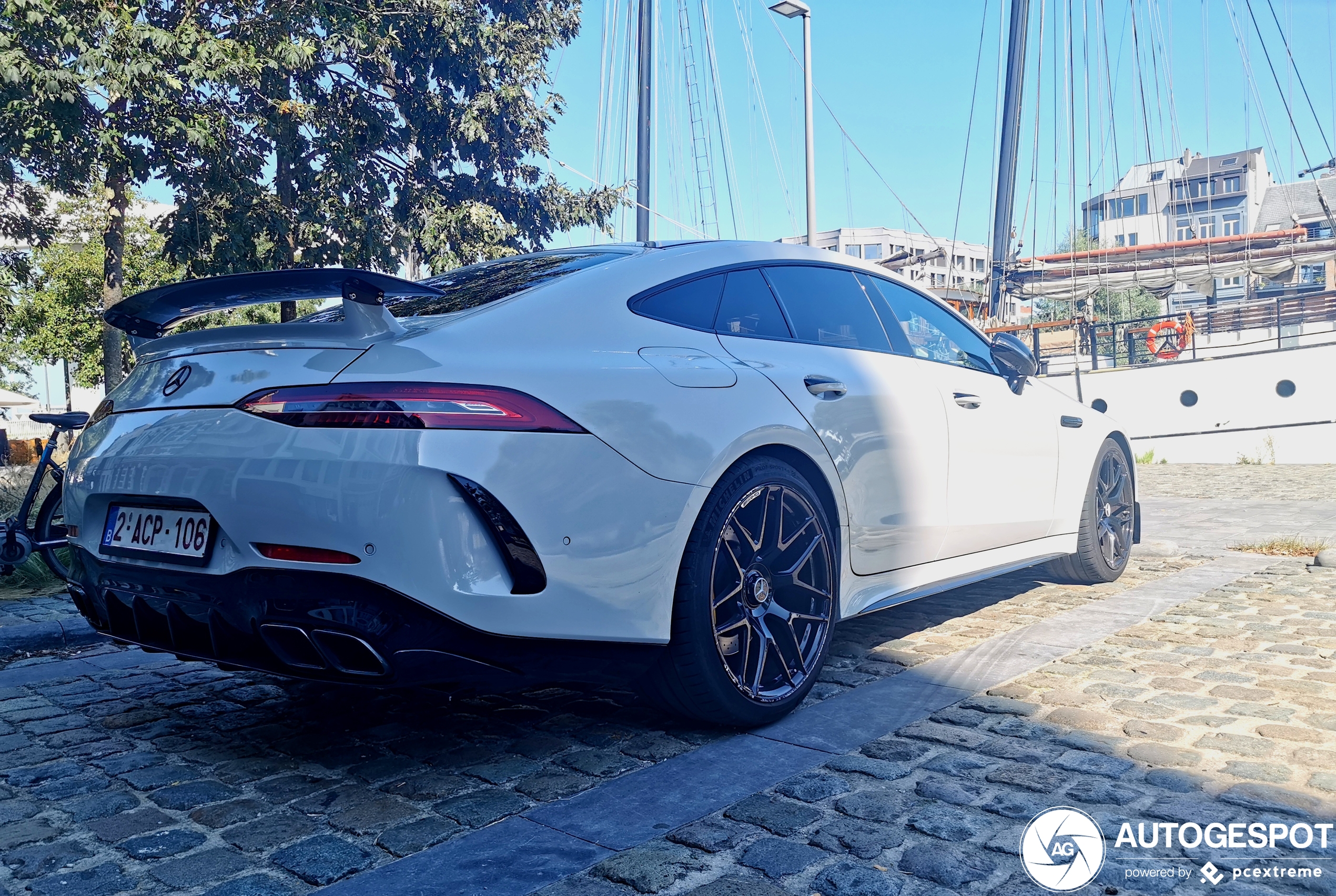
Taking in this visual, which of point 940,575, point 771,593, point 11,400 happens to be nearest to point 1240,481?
point 940,575

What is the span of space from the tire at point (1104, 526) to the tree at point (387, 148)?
10327mm

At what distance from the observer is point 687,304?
325cm

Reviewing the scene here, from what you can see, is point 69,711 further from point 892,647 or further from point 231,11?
point 231,11

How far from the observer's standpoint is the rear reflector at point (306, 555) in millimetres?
2480

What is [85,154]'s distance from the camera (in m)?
11.7

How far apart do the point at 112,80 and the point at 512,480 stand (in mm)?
10694

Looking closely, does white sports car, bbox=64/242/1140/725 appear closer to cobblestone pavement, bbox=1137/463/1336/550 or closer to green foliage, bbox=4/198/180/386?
cobblestone pavement, bbox=1137/463/1336/550

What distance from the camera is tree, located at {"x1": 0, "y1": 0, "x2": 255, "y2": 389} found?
34.9ft

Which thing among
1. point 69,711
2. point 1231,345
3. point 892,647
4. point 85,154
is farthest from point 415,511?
point 1231,345

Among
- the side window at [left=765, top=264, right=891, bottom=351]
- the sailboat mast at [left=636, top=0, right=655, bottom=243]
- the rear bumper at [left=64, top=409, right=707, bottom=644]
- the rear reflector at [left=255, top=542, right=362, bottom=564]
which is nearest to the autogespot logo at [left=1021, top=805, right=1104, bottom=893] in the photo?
the rear bumper at [left=64, top=409, right=707, bottom=644]

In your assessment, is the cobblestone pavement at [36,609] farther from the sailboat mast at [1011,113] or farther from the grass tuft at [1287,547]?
the sailboat mast at [1011,113]

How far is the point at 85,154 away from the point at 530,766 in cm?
1138

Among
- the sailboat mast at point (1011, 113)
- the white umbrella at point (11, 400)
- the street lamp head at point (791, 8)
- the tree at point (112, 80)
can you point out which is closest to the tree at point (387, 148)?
the tree at point (112, 80)

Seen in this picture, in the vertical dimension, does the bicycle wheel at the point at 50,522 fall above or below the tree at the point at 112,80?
below
